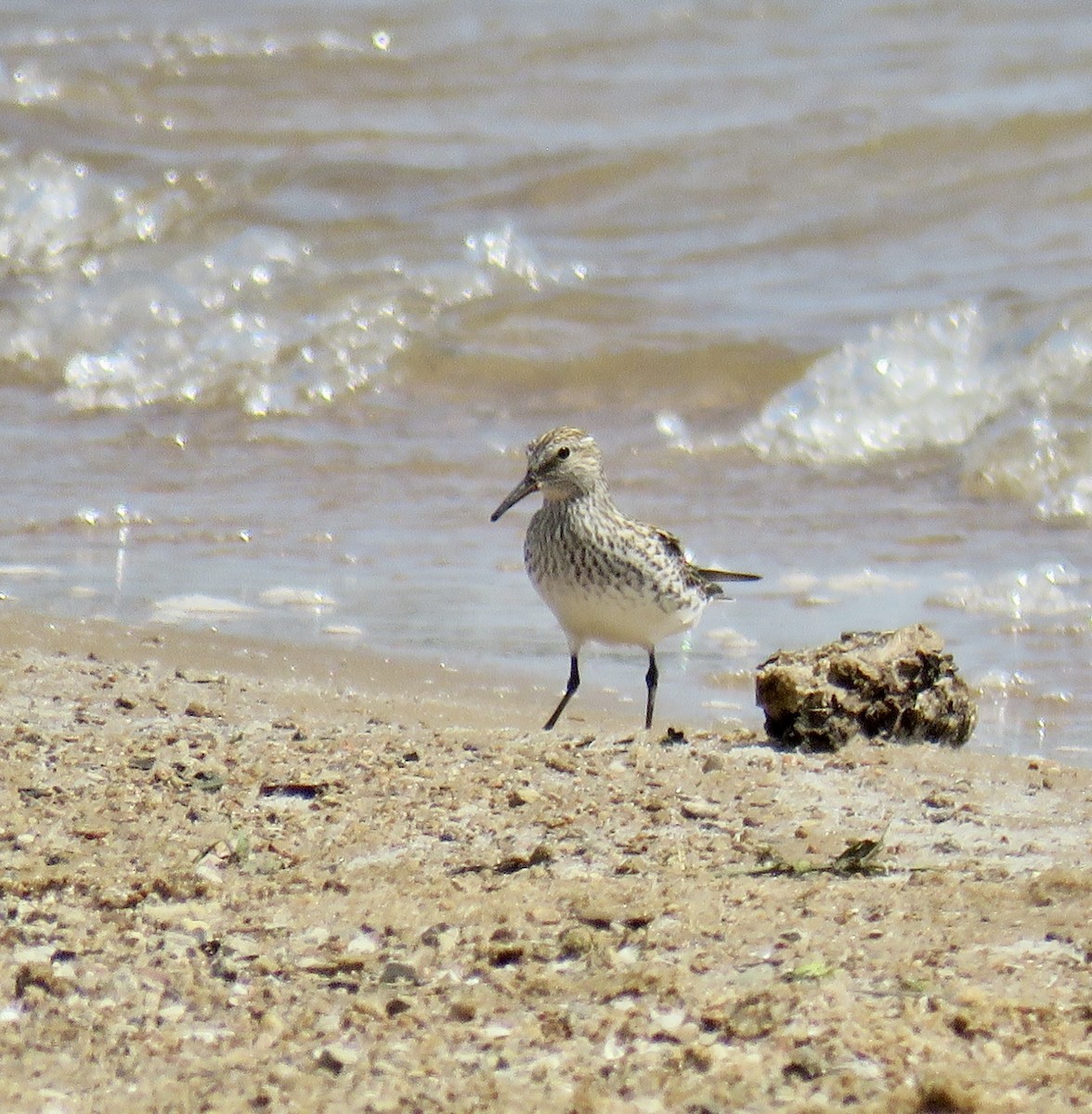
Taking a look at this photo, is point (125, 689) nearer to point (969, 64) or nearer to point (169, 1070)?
point (169, 1070)

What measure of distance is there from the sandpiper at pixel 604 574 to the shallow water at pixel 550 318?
265 millimetres

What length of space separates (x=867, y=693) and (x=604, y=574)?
1.14m

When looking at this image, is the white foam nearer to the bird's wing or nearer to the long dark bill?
the long dark bill

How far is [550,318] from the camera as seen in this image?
11211 mm

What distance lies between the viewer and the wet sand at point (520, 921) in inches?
114

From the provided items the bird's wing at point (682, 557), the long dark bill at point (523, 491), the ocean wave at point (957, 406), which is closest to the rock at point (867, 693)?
the bird's wing at point (682, 557)

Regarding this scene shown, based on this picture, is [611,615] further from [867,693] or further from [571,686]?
[867,693]

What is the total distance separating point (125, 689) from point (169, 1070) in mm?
2387

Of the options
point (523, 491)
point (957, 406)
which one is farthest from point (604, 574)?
point (957, 406)

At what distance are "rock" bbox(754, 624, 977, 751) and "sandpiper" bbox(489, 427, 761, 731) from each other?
0.85 m

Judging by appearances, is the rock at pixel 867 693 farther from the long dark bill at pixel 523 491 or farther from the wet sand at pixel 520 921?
the long dark bill at pixel 523 491

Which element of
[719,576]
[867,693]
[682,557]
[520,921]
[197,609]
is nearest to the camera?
[520,921]

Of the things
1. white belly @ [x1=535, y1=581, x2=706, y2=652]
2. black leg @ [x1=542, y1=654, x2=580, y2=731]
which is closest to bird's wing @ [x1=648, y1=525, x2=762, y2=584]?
white belly @ [x1=535, y1=581, x2=706, y2=652]

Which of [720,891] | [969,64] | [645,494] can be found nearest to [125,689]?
[720,891]
